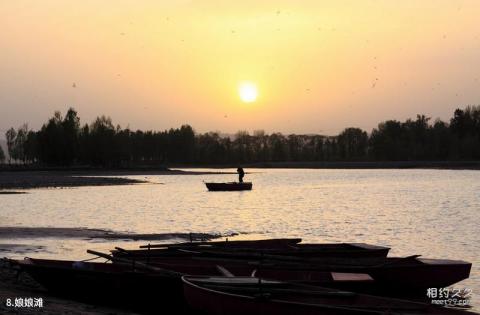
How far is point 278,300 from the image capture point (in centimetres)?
1398

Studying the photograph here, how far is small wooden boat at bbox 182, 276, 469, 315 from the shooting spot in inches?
522

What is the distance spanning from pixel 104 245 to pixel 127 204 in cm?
3323

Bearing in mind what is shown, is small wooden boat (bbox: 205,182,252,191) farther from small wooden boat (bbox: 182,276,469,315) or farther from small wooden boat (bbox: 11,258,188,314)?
small wooden boat (bbox: 182,276,469,315)

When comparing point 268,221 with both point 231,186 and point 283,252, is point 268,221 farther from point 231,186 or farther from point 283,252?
point 231,186

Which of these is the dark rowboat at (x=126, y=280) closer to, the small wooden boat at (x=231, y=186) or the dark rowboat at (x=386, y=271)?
the dark rowboat at (x=386, y=271)

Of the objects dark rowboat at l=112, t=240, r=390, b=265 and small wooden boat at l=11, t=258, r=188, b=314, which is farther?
dark rowboat at l=112, t=240, r=390, b=265

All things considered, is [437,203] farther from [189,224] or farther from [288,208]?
[189,224]

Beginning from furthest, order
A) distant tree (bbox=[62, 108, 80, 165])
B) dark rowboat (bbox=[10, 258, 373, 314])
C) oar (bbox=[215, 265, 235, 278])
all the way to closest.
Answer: distant tree (bbox=[62, 108, 80, 165]) < dark rowboat (bbox=[10, 258, 373, 314]) < oar (bbox=[215, 265, 235, 278])

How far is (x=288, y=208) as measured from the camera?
61031mm

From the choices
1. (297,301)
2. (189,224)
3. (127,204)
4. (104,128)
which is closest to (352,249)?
(297,301)

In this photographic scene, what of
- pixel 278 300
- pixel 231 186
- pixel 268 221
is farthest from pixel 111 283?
pixel 231 186

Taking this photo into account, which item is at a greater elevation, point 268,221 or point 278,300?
point 278,300

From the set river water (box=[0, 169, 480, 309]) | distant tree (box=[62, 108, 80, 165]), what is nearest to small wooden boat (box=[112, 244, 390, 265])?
river water (box=[0, 169, 480, 309])

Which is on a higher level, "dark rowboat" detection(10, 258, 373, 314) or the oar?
the oar
